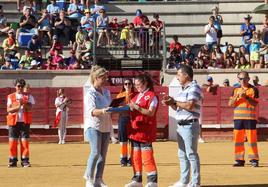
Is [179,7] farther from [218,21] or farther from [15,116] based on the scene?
[15,116]

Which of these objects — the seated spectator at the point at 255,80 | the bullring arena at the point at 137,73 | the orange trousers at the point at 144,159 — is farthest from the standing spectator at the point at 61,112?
the orange trousers at the point at 144,159

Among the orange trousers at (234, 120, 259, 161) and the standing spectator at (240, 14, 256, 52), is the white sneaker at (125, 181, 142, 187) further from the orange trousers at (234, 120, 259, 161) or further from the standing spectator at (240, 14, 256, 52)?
the standing spectator at (240, 14, 256, 52)

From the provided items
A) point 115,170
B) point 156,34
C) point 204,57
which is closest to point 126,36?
point 156,34

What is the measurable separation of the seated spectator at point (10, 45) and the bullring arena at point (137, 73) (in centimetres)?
21

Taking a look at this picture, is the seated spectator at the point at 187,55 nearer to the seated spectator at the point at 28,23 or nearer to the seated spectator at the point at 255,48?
the seated spectator at the point at 255,48

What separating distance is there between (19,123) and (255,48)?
1193 cm

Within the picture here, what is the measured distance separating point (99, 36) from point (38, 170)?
40.1 feet

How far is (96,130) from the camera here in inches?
446

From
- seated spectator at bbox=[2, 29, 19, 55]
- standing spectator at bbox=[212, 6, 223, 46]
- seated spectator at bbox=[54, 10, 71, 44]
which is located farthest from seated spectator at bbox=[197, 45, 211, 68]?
seated spectator at bbox=[2, 29, 19, 55]

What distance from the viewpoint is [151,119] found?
A: 11508 millimetres

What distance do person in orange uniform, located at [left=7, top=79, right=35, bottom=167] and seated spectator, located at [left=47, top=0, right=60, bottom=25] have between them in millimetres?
11953

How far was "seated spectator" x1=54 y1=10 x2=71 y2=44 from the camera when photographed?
27.0 metres

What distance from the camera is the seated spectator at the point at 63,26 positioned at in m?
27.0

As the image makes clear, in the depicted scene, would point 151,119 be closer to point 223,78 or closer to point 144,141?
point 144,141
